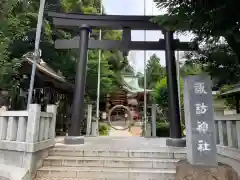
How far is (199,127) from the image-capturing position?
13.3 feet

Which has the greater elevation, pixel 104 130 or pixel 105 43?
pixel 105 43

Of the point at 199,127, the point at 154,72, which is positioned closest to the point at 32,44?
the point at 199,127

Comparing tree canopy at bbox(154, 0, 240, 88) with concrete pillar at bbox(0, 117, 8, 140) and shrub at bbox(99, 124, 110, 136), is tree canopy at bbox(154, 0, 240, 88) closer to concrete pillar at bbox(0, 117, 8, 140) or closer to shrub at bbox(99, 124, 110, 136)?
concrete pillar at bbox(0, 117, 8, 140)

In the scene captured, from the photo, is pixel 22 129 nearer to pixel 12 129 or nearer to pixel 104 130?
pixel 12 129

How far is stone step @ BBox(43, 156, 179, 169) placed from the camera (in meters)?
4.97

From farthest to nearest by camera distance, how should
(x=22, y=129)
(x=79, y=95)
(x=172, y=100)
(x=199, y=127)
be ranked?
(x=79, y=95) < (x=172, y=100) < (x=22, y=129) < (x=199, y=127)

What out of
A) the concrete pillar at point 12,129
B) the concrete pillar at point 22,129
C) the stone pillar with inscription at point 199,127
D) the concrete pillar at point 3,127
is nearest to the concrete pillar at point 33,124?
the concrete pillar at point 22,129

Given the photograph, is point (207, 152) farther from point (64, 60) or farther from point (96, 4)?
point (96, 4)

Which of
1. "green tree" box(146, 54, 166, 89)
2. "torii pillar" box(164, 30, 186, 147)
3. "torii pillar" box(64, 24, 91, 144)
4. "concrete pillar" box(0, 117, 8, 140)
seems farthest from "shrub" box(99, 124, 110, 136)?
"green tree" box(146, 54, 166, 89)

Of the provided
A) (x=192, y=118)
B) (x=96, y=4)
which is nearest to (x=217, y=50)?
(x=192, y=118)

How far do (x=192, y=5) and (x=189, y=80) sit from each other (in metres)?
1.48

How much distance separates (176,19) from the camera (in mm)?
3717

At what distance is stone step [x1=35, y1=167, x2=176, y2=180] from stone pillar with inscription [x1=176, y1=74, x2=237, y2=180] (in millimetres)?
880

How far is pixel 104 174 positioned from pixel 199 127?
2.38 metres
